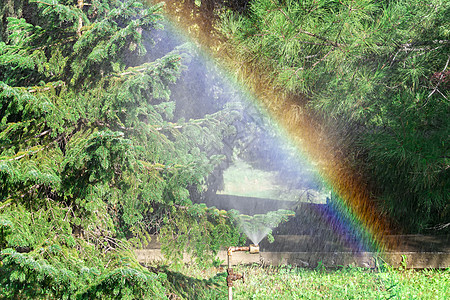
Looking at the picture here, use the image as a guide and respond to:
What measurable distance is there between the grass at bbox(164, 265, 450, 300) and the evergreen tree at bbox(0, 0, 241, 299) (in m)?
1.29

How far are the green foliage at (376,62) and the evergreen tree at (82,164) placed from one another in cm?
218

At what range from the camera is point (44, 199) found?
289cm

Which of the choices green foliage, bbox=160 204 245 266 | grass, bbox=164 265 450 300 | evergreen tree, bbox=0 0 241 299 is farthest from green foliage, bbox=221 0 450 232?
green foliage, bbox=160 204 245 266

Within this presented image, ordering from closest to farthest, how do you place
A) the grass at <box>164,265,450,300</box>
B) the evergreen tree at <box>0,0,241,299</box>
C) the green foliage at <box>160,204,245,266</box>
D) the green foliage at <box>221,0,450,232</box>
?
the evergreen tree at <box>0,0,241,299</box> → the green foliage at <box>160,204,245,266</box> → the grass at <box>164,265,450,300</box> → the green foliage at <box>221,0,450,232</box>

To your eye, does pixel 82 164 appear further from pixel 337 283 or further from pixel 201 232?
pixel 337 283

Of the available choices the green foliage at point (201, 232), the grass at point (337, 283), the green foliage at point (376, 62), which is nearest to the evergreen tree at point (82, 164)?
the green foliage at point (201, 232)

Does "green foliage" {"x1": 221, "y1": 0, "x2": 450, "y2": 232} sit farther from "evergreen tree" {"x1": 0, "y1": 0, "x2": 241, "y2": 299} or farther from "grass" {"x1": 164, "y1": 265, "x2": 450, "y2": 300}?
"evergreen tree" {"x1": 0, "y1": 0, "x2": 241, "y2": 299}

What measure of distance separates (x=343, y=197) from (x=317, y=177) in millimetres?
758

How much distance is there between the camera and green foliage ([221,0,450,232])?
4582 mm

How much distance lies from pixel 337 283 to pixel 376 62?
9.17ft

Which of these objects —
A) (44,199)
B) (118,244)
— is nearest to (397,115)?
(118,244)

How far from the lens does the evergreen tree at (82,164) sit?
237cm

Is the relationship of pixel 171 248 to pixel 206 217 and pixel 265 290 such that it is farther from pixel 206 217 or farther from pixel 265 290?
pixel 265 290

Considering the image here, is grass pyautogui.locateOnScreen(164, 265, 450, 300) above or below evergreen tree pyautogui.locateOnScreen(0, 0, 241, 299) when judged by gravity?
below
